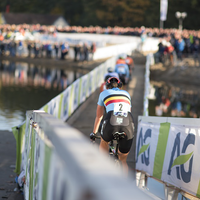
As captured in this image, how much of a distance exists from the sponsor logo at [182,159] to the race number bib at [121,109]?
3.28ft

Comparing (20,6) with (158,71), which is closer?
(158,71)

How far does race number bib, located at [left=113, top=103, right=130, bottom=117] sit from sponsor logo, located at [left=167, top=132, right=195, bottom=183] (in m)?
1.00

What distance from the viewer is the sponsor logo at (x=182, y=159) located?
7.52 meters

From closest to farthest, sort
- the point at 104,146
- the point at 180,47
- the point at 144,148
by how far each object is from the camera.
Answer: the point at 104,146 < the point at 144,148 < the point at 180,47

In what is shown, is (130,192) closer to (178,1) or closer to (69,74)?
(69,74)

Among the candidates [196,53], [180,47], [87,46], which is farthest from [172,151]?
[87,46]

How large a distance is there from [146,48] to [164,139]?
4732 centimetres

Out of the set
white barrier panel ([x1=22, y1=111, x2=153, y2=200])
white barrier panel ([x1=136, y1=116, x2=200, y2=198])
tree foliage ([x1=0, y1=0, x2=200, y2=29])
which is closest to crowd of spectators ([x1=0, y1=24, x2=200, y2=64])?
tree foliage ([x1=0, y1=0, x2=200, y2=29])

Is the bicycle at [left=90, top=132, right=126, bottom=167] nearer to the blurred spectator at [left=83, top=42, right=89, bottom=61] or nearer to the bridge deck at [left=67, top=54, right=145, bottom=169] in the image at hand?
the bridge deck at [left=67, top=54, right=145, bottom=169]

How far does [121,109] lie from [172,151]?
1.23 metres

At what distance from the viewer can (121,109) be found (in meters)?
7.41

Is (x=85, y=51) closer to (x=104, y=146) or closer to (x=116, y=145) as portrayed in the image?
(x=104, y=146)

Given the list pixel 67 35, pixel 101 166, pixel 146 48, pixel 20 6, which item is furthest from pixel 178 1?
pixel 101 166

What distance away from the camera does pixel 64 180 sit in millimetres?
3385
